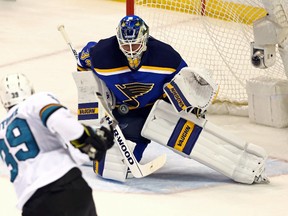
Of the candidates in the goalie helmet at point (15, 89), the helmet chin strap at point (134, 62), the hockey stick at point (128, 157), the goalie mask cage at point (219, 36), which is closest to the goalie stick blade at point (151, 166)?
the hockey stick at point (128, 157)

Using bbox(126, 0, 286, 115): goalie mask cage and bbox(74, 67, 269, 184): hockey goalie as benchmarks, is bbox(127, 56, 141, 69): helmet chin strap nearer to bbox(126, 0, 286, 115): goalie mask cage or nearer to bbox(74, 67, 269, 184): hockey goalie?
bbox(74, 67, 269, 184): hockey goalie

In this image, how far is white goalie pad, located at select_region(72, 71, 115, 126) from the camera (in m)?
4.32

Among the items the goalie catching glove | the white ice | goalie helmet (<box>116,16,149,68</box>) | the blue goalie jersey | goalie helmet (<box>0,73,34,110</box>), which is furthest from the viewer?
the blue goalie jersey

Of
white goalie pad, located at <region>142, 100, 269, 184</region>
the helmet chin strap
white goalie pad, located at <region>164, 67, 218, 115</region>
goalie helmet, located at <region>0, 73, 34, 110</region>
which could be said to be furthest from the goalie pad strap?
goalie helmet, located at <region>0, 73, 34, 110</region>

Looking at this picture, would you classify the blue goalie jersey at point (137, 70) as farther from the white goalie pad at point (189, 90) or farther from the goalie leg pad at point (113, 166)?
the goalie leg pad at point (113, 166)

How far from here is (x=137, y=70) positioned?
4.18m

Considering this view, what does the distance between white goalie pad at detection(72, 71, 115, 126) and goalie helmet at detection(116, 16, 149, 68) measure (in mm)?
269

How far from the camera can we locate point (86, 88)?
4.34 meters

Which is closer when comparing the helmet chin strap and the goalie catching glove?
the goalie catching glove

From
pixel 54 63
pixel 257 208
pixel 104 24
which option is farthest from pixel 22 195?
pixel 104 24

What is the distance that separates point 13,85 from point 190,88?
1.44 meters

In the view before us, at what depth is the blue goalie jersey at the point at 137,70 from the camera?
4191mm

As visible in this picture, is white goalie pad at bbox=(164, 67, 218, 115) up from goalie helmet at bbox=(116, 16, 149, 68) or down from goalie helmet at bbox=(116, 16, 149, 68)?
down

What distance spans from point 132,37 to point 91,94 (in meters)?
0.41
